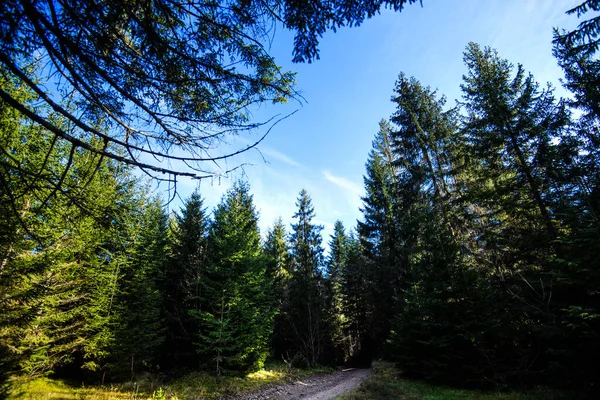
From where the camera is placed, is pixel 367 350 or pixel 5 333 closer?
pixel 5 333

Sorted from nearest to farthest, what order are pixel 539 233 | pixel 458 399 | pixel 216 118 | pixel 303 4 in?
pixel 216 118, pixel 303 4, pixel 458 399, pixel 539 233

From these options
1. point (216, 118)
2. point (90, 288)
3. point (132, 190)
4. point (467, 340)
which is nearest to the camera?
point (216, 118)

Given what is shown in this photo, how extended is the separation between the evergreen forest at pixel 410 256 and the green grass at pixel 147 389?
2.22ft

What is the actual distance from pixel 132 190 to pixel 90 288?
6048 mm

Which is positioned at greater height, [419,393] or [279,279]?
[279,279]

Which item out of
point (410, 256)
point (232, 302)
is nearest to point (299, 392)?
point (232, 302)

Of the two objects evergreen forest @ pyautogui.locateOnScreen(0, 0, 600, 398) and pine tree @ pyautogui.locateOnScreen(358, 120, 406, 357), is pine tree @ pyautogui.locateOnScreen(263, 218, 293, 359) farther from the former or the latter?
pine tree @ pyautogui.locateOnScreen(358, 120, 406, 357)

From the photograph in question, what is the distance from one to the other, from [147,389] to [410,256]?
1802 cm

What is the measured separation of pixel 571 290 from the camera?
25.7ft

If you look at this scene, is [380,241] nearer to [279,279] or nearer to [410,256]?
[410,256]

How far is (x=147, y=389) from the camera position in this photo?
11.4 metres

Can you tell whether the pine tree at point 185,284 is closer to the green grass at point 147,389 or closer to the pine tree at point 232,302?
the pine tree at point 232,302

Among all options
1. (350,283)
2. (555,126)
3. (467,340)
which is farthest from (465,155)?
(350,283)

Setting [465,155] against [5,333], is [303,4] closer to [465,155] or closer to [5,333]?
[5,333]
